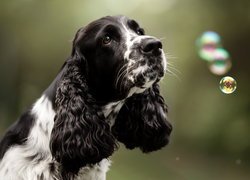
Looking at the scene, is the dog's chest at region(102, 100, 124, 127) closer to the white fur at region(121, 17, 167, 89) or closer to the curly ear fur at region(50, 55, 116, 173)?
the curly ear fur at region(50, 55, 116, 173)

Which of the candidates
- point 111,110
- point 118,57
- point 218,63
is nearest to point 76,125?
point 111,110

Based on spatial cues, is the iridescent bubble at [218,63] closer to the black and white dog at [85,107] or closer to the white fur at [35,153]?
the black and white dog at [85,107]

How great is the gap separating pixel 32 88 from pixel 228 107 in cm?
276

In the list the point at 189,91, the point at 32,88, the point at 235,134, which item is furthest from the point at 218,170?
the point at 32,88

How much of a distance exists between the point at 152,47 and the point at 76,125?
0.72 m

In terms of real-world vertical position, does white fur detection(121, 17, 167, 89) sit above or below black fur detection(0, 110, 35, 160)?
above

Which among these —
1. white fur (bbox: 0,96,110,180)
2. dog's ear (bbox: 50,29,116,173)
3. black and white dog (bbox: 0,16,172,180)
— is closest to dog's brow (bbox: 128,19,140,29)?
black and white dog (bbox: 0,16,172,180)

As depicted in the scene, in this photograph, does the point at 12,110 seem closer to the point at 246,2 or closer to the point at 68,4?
Answer: the point at 68,4

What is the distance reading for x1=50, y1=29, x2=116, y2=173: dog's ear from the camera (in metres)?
3.67

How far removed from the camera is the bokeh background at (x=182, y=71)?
7402 mm

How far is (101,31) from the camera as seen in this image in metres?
3.60

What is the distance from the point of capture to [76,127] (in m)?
3.71

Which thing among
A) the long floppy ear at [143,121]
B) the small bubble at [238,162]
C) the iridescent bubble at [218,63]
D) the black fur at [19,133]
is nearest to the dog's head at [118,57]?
the long floppy ear at [143,121]

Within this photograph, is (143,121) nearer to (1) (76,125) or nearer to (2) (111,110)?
(2) (111,110)
